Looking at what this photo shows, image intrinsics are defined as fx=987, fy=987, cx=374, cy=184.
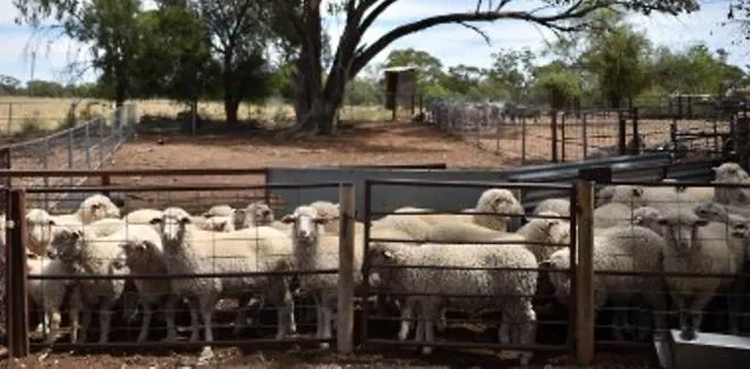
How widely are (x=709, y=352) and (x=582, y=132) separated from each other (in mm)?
19000

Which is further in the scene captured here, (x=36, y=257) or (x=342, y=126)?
(x=342, y=126)

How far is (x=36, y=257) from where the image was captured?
873 cm

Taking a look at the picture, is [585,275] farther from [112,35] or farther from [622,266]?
[112,35]

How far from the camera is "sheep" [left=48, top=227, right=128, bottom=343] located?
8.20 m

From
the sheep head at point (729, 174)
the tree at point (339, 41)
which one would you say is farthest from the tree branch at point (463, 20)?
the sheep head at point (729, 174)

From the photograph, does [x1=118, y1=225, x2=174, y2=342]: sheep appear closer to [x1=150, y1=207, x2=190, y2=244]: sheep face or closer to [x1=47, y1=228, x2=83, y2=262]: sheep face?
[x1=150, y1=207, x2=190, y2=244]: sheep face

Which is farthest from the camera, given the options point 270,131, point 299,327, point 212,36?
point 212,36

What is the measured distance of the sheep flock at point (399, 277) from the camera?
7867 millimetres

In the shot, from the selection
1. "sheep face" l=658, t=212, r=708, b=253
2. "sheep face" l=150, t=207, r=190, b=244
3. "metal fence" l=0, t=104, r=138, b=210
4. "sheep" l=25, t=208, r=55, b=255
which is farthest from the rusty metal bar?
"metal fence" l=0, t=104, r=138, b=210

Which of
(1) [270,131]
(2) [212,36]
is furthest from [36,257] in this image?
(2) [212,36]

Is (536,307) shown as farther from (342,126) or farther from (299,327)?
(342,126)

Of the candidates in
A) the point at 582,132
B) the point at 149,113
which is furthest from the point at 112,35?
the point at 582,132

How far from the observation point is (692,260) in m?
8.18

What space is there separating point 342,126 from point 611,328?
3774cm
